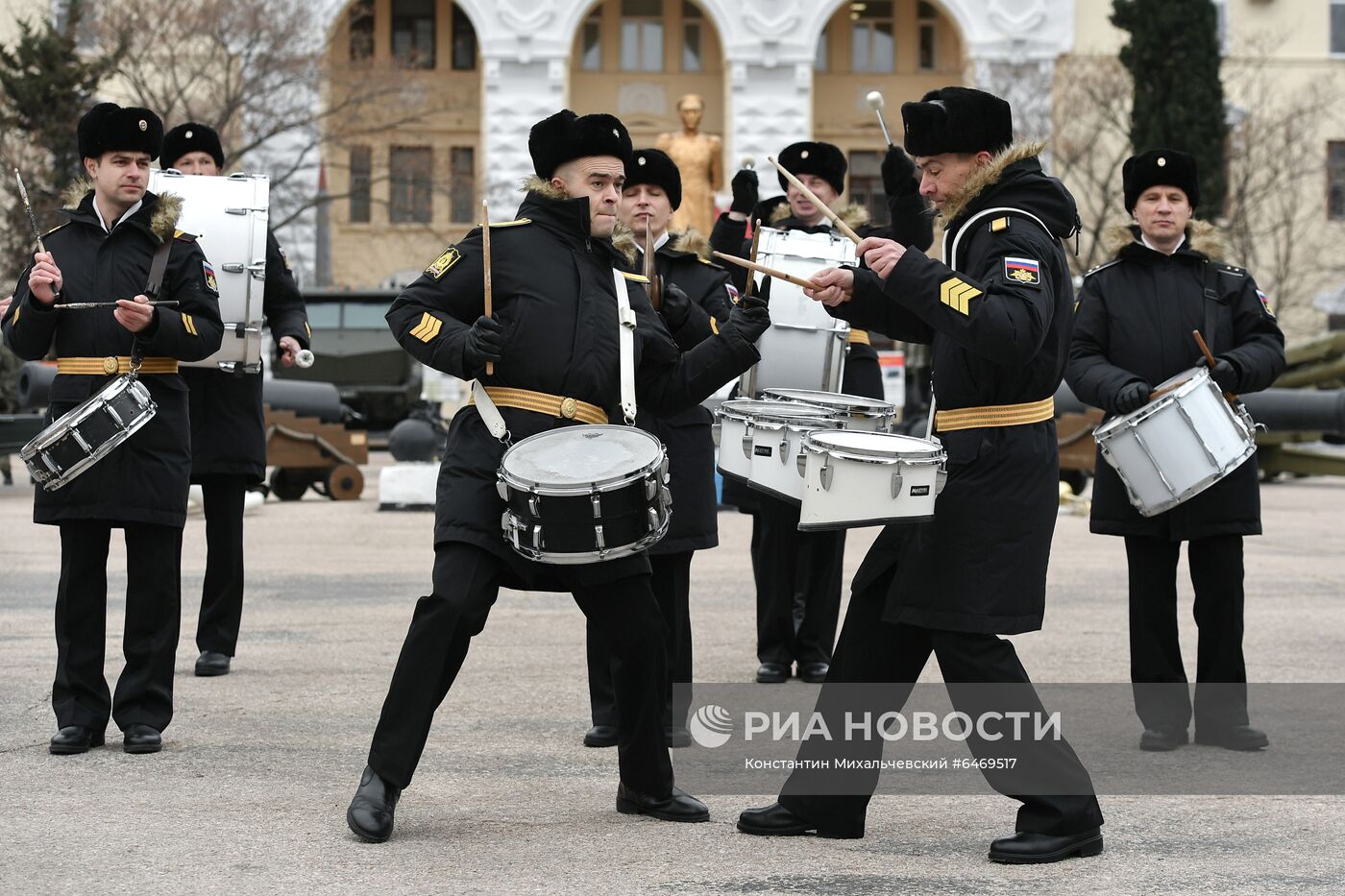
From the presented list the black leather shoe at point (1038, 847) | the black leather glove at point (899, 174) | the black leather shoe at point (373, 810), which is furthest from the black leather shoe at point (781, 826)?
the black leather glove at point (899, 174)

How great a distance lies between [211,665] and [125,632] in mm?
1652

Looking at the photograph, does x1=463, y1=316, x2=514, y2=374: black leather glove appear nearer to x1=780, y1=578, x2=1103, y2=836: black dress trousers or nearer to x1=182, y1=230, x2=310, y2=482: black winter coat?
x1=780, y1=578, x2=1103, y2=836: black dress trousers

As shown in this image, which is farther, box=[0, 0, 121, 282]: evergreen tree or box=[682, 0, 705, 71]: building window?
box=[682, 0, 705, 71]: building window

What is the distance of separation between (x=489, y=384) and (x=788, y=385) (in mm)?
2989

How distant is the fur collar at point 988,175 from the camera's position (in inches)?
228

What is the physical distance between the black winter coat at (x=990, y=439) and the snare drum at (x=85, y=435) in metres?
2.54

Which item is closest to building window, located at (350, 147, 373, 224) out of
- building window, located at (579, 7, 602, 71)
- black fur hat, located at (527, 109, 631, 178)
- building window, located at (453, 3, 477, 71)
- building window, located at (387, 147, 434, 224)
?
building window, located at (387, 147, 434, 224)

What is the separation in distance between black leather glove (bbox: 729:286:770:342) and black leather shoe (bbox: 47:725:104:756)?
2616mm

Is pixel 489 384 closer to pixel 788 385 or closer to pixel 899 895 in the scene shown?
pixel 899 895

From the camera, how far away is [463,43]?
5209cm

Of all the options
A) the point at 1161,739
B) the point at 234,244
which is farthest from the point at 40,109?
the point at 1161,739

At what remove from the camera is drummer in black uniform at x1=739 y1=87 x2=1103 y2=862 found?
221 inches

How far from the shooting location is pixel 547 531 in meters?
5.74

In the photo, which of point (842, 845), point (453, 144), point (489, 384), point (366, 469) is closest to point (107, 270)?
point (489, 384)
